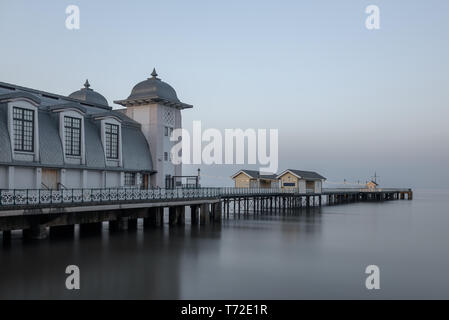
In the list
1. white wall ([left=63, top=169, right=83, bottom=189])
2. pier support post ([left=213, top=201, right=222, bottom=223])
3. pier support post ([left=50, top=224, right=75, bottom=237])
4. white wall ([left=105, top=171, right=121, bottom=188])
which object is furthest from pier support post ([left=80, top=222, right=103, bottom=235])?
pier support post ([left=213, top=201, right=222, bottom=223])

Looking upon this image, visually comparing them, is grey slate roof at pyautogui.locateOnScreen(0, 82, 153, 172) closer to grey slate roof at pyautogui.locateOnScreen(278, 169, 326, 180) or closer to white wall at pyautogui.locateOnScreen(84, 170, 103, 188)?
white wall at pyautogui.locateOnScreen(84, 170, 103, 188)

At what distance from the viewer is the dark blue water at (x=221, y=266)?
13.5 metres

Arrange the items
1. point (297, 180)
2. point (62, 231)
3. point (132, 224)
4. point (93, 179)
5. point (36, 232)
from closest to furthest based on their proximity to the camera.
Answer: point (36, 232), point (62, 231), point (93, 179), point (132, 224), point (297, 180)

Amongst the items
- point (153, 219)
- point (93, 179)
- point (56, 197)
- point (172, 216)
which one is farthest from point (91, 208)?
point (172, 216)

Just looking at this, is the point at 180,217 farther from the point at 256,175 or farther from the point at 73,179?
the point at 256,175

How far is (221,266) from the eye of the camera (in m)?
17.4

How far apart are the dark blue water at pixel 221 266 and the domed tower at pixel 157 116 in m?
6.13

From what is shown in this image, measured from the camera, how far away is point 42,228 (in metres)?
20.6

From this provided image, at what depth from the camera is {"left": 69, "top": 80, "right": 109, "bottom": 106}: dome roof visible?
36500mm

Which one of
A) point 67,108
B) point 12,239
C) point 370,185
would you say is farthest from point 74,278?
point 370,185

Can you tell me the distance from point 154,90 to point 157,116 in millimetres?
2137

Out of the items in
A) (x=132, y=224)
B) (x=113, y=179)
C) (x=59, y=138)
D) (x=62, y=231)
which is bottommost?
(x=132, y=224)
